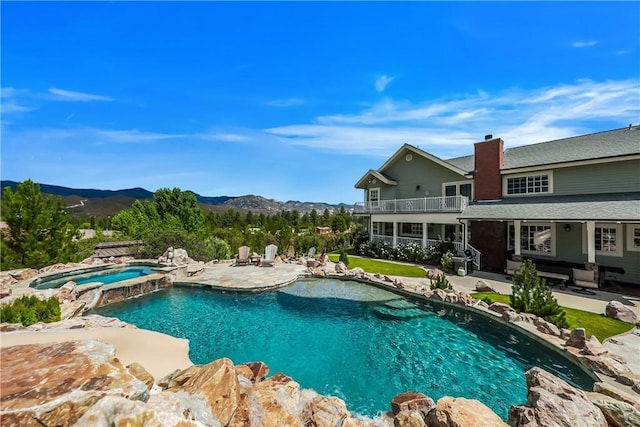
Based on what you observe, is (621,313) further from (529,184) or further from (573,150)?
(573,150)

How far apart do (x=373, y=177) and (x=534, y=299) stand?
16392 mm

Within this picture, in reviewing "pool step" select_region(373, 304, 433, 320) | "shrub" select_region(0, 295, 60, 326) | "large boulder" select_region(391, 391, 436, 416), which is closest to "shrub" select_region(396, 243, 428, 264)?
"pool step" select_region(373, 304, 433, 320)

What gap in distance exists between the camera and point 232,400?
3691mm

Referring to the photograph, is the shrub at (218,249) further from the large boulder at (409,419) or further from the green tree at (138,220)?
the large boulder at (409,419)

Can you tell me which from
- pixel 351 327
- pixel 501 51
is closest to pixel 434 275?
pixel 351 327

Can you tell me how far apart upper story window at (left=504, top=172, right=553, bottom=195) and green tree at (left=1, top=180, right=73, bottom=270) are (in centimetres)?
2691

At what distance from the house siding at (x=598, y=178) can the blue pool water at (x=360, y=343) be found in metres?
10.8

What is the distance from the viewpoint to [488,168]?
17.1 meters

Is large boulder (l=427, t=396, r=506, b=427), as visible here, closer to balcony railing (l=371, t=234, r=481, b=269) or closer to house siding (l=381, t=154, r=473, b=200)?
balcony railing (l=371, t=234, r=481, b=269)

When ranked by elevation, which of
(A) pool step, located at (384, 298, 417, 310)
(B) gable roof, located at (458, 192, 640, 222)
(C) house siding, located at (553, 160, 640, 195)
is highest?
(C) house siding, located at (553, 160, 640, 195)

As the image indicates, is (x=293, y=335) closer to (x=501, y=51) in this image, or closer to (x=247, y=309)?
(x=247, y=309)

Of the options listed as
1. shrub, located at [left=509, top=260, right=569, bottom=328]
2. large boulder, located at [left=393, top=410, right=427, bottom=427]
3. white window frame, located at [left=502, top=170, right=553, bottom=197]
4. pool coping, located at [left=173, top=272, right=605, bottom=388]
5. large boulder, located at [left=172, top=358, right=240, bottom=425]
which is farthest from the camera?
white window frame, located at [left=502, top=170, right=553, bottom=197]

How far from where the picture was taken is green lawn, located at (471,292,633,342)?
741 cm

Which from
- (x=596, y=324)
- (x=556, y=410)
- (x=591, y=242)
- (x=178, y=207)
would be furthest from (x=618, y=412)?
(x=178, y=207)
